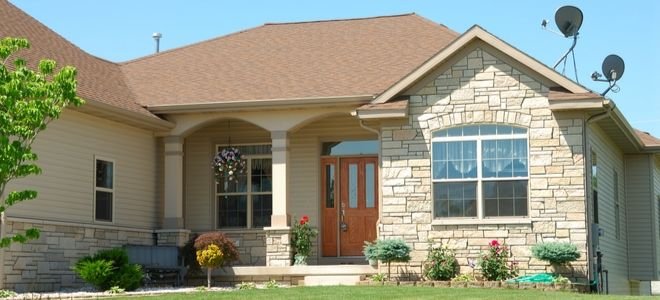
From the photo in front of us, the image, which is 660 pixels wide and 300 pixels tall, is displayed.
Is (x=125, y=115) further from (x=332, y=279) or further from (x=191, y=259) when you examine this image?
(x=332, y=279)

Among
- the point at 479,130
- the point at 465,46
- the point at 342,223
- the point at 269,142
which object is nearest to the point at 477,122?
the point at 479,130

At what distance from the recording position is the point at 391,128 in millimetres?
20016

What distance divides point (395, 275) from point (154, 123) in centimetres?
596

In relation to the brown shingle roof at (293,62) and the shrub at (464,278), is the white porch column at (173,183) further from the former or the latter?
the shrub at (464,278)

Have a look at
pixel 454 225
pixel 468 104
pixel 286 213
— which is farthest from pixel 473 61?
pixel 286 213

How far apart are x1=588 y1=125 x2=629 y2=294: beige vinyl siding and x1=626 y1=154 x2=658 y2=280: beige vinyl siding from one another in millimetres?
282

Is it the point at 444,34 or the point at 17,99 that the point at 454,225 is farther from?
the point at 17,99

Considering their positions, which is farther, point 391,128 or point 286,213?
point 286,213

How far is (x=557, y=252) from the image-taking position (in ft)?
59.8

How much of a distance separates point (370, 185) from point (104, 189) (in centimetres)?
568

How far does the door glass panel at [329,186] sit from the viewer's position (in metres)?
23.0

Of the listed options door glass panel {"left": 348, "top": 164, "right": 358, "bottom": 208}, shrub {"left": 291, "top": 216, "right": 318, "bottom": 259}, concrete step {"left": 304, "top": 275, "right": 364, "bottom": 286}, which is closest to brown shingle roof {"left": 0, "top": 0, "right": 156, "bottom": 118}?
shrub {"left": 291, "top": 216, "right": 318, "bottom": 259}

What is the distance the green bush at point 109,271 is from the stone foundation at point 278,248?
117 inches

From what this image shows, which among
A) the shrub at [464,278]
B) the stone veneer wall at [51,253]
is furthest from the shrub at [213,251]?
the shrub at [464,278]
